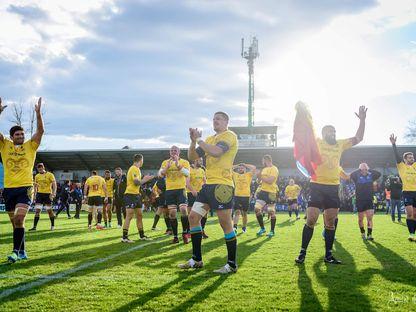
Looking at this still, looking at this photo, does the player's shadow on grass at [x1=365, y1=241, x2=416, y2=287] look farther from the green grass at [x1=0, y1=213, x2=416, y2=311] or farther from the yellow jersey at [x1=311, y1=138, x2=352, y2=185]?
the yellow jersey at [x1=311, y1=138, x2=352, y2=185]

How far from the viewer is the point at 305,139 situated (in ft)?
20.9

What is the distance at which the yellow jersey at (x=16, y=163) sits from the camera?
6.67 m

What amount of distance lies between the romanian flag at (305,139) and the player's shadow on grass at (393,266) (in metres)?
1.98

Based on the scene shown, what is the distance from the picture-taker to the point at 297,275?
5543 millimetres

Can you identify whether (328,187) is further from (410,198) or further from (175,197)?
(410,198)

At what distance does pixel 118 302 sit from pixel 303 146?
3802mm

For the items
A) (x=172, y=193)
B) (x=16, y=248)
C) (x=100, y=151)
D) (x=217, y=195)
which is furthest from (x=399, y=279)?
(x=100, y=151)

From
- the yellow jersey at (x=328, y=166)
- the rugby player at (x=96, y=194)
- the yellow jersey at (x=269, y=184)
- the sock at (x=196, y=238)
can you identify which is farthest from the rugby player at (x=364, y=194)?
the rugby player at (x=96, y=194)

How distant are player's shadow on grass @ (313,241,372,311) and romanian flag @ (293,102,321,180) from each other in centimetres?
169

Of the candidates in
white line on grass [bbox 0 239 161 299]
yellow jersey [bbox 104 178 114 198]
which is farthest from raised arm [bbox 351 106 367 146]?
yellow jersey [bbox 104 178 114 198]

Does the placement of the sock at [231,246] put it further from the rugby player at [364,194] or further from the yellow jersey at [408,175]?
the yellow jersey at [408,175]

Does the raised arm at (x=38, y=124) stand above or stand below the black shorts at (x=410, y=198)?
above

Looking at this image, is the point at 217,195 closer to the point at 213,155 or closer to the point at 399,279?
the point at 213,155

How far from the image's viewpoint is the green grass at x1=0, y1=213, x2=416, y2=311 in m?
4.06
